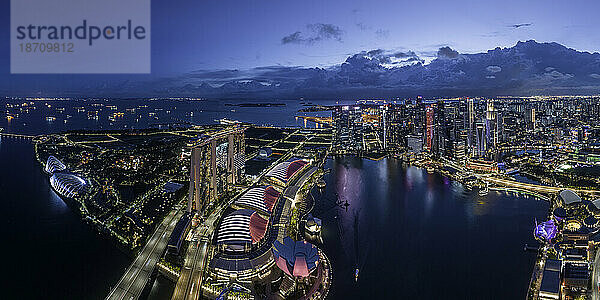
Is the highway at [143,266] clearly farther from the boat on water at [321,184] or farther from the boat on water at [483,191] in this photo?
the boat on water at [483,191]

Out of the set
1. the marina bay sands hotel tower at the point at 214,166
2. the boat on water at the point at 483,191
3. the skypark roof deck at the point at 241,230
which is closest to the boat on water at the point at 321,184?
the marina bay sands hotel tower at the point at 214,166

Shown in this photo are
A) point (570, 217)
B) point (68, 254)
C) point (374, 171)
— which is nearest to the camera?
point (68, 254)

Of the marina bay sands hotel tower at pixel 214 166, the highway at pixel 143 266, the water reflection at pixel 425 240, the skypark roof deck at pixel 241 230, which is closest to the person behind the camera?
the highway at pixel 143 266

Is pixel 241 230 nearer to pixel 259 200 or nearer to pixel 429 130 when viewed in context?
pixel 259 200

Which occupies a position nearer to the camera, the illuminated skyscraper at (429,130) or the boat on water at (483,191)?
the boat on water at (483,191)

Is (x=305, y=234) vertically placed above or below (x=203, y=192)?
below

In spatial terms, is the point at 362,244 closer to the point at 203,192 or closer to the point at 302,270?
the point at 302,270

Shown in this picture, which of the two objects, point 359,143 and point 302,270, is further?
point 359,143

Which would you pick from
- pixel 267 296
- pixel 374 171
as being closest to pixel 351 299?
pixel 267 296
